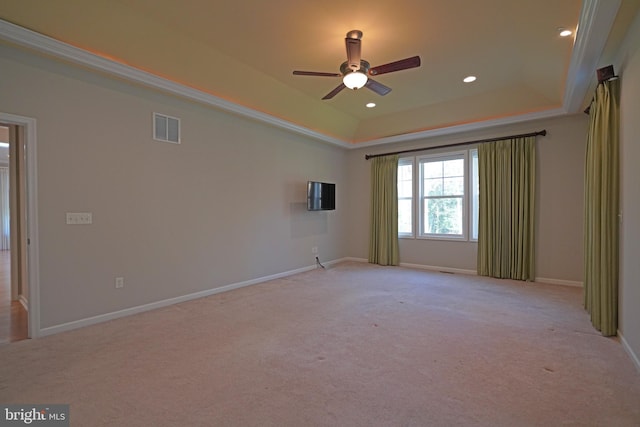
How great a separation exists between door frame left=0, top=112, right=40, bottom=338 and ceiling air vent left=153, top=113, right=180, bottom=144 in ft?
3.90

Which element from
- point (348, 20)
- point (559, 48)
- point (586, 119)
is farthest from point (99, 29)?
point (586, 119)

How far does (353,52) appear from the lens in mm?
3035

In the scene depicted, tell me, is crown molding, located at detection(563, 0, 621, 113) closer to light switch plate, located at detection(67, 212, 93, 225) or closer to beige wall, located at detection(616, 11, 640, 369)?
beige wall, located at detection(616, 11, 640, 369)

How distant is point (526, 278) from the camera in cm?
532

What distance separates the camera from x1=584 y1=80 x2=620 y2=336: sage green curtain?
9.77 ft

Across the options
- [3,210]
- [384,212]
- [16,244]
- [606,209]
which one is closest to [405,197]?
[384,212]

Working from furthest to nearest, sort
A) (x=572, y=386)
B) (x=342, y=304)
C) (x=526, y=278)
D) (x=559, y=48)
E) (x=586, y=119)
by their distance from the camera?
(x=526, y=278), (x=586, y=119), (x=342, y=304), (x=559, y=48), (x=572, y=386)

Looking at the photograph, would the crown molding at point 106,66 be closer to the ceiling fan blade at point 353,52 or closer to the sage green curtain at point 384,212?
the ceiling fan blade at point 353,52

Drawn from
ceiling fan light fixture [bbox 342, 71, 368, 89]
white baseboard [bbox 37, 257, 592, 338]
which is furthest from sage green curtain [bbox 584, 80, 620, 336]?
ceiling fan light fixture [bbox 342, 71, 368, 89]

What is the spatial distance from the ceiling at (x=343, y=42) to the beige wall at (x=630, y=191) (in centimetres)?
30

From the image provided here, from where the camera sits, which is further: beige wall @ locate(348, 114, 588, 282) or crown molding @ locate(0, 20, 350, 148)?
beige wall @ locate(348, 114, 588, 282)

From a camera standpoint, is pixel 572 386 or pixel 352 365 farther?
pixel 352 365

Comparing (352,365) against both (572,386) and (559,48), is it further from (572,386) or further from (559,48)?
(559,48)

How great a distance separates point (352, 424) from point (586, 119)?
5.78m
